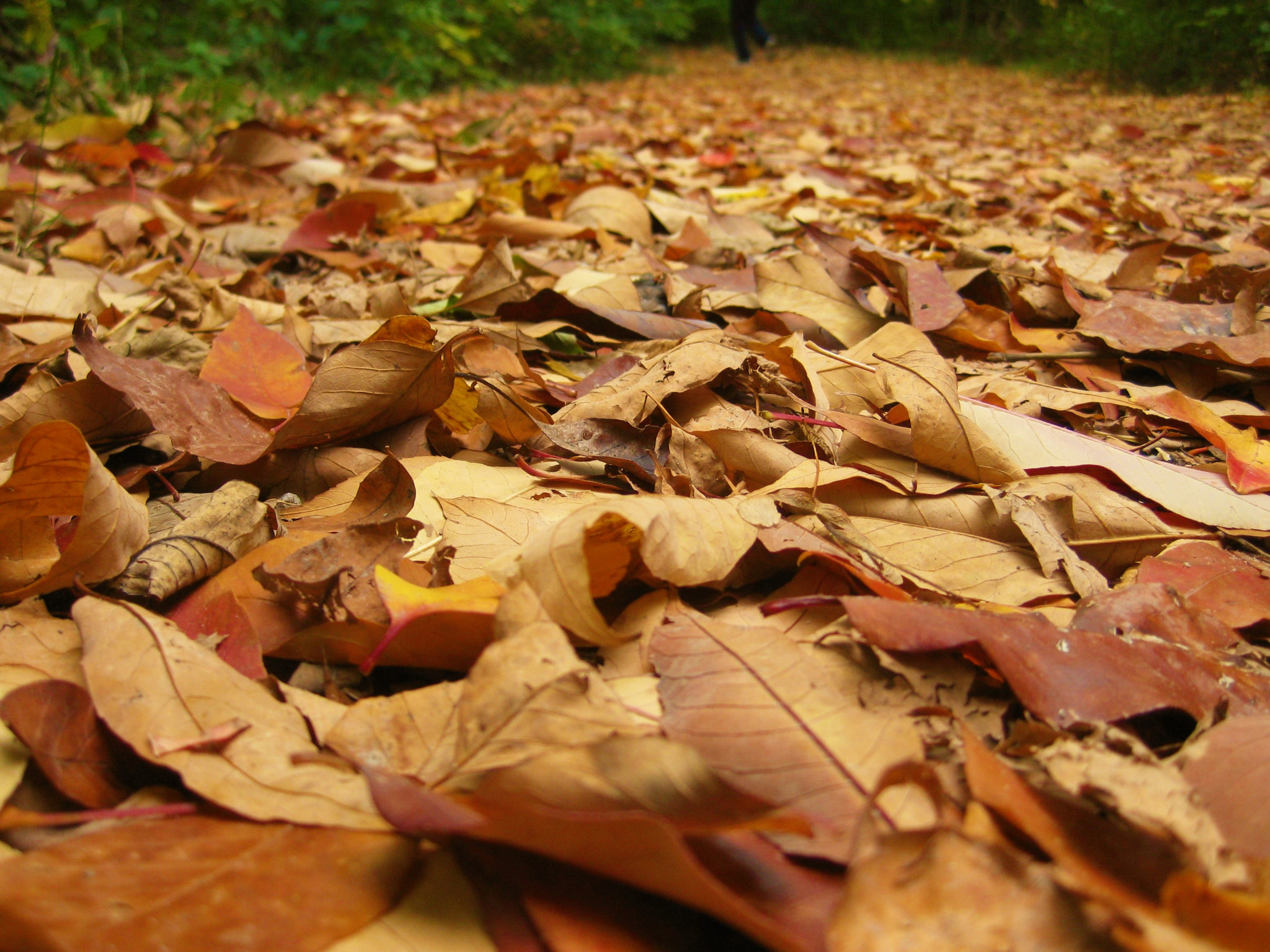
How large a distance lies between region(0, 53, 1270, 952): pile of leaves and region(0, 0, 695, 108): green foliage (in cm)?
193

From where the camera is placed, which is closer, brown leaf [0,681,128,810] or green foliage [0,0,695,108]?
brown leaf [0,681,128,810]

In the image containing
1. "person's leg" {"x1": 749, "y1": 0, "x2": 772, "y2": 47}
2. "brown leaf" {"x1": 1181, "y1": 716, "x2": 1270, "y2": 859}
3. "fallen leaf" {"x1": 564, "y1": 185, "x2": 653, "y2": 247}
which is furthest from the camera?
"person's leg" {"x1": 749, "y1": 0, "x2": 772, "y2": 47}

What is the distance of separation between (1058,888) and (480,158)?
317 centimetres

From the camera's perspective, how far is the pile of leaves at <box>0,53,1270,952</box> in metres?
0.48

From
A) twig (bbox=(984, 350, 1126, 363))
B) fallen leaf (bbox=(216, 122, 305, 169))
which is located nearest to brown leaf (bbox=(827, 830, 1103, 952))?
twig (bbox=(984, 350, 1126, 363))

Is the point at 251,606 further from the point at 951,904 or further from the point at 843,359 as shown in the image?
the point at 843,359

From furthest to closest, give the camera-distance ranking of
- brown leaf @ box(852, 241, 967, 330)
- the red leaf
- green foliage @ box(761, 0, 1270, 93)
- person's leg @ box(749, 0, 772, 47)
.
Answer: person's leg @ box(749, 0, 772, 47) → green foliage @ box(761, 0, 1270, 93) → the red leaf → brown leaf @ box(852, 241, 967, 330)

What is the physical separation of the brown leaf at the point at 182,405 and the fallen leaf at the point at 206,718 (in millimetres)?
312

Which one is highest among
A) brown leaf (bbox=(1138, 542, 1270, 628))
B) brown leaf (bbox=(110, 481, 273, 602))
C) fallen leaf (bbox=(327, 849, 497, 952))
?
brown leaf (bbox=(110, 481, 273, 602))

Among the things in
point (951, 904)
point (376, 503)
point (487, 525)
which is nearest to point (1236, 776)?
point (951, 904)

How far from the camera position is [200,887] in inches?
19.2

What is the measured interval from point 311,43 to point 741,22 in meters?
7.50

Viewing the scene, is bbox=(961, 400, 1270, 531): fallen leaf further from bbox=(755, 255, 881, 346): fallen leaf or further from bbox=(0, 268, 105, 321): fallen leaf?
bbox=(0, 268, 105, 321): fallen leaf

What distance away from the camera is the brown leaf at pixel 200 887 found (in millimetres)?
449
